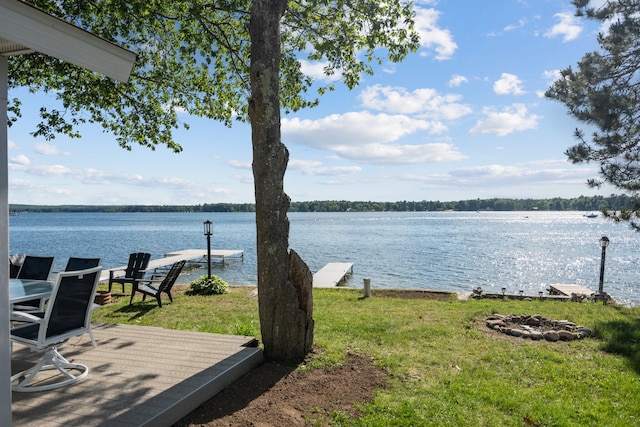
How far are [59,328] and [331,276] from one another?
50.7 feet

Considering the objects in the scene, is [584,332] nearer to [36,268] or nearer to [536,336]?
[536,336]

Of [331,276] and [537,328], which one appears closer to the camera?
[537,328]

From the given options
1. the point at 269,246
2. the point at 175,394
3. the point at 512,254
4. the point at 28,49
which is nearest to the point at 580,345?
the point at 269,246

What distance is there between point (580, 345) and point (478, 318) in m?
1.95

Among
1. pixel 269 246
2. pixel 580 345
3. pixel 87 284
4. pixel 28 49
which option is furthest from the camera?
pixel 580 345

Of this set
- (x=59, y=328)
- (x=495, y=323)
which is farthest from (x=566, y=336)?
(x=59, y=328)

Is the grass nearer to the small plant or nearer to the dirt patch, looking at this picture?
the dirt patch

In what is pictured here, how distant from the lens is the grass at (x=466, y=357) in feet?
12.3

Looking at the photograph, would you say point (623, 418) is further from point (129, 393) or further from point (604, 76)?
point (604, 76)

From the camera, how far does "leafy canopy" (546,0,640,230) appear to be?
8891 mm

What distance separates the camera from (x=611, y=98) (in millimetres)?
8875

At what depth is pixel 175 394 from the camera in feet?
11.6

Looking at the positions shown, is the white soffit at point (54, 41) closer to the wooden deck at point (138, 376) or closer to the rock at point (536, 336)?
the wooden deck at point (138, 376)

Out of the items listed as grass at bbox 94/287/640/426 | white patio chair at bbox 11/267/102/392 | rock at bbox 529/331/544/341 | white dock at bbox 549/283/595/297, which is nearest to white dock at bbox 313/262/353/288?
grass at bbox 94/287/640/426
